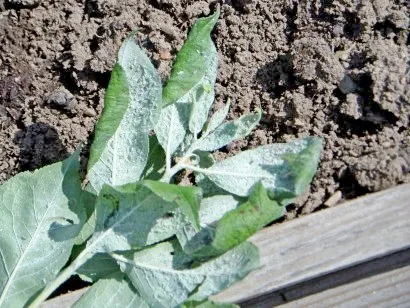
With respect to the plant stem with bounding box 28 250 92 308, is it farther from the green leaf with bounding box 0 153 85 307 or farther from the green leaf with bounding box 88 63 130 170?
the green leaf with bounding box 88 63 130 170

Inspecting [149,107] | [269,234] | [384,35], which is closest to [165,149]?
[149,107]

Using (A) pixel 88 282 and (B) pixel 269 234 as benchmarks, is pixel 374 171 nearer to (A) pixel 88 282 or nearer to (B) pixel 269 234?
(B) pixel 269 234

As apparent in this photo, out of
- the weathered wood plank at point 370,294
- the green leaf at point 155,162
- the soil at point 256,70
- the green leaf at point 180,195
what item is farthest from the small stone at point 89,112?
the weathered wood plank at point 370,294

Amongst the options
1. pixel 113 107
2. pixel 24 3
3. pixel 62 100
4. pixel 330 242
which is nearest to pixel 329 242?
pixel 330 242

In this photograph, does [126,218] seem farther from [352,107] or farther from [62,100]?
[352,107]

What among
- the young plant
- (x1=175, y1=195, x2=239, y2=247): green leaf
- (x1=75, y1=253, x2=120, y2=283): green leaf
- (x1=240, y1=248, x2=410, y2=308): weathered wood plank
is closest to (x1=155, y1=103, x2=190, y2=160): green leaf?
the young plant

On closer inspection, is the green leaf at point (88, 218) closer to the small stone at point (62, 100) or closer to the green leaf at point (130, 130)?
the green leaf at point (130, 130)

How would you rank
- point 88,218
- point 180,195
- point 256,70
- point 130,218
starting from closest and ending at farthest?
point 180,195
point 130,218
point 88,218
point 256,70
